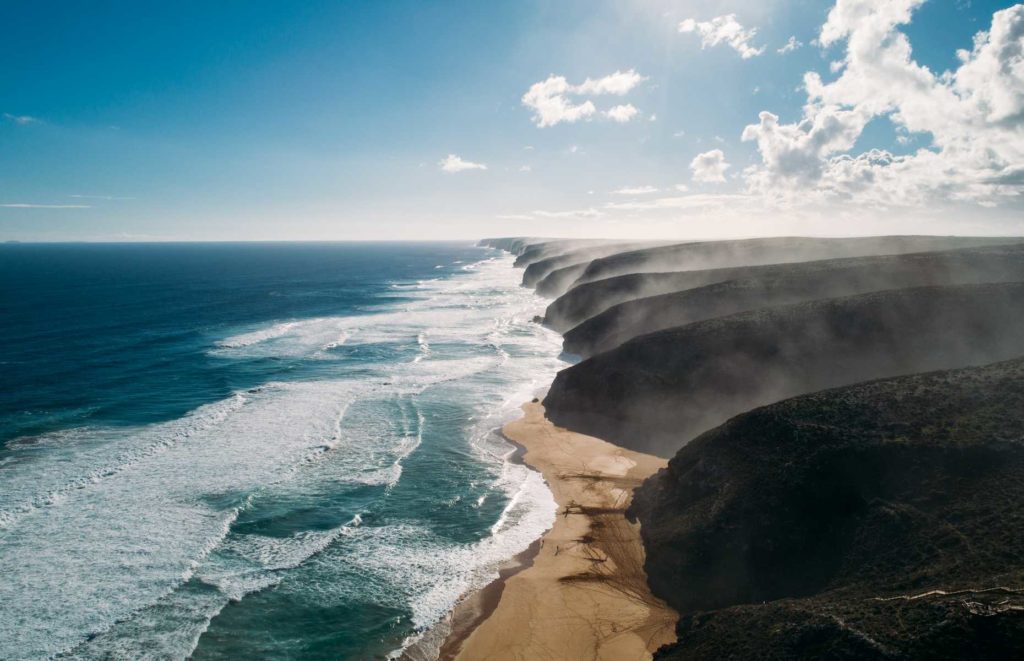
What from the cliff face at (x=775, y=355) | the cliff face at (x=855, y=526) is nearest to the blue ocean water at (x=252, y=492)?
the cliff face at (x=855, y=526)

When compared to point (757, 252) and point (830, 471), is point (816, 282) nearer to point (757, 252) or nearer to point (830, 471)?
point (830, 471)

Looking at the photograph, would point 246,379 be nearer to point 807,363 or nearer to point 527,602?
point 527,602

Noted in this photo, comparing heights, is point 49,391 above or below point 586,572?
above

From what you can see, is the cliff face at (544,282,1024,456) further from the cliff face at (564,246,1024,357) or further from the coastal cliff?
the cliff face at (564,246,1024,357)

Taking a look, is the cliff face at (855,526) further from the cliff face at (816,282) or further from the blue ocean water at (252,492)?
the cliff face at (816,282)

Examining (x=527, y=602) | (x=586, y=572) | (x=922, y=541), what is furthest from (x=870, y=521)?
(x=527, y=602)

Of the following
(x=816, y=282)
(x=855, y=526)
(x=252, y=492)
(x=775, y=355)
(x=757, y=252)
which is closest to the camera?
(x=855, y=526)

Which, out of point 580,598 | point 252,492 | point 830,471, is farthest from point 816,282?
point 252,492
